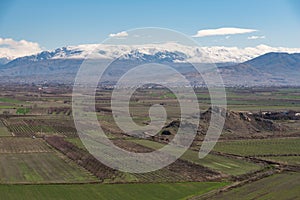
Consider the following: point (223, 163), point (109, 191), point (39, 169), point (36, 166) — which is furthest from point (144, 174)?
point (36, 166)

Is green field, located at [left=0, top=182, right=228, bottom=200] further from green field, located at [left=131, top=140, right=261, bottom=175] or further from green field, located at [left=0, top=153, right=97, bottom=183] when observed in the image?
green field, located at [left=131, top=140, right=261, bottom=175]

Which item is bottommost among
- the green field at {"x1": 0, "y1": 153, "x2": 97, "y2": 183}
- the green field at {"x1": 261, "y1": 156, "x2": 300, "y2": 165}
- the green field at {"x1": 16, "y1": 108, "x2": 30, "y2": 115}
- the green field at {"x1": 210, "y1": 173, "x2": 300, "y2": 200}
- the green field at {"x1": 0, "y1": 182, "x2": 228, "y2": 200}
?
the green field at {"x1": 261, "y1": 156, "x2": 300, "y2": 165}

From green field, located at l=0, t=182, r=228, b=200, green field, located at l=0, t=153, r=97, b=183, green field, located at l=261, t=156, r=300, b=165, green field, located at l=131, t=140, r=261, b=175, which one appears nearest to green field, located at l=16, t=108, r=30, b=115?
green field, located at l=0, t=153, r=97, b=183

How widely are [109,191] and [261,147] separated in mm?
14146

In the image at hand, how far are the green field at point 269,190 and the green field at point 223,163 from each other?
80.1 inches

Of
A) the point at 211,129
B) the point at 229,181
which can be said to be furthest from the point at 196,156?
the point at 211,129

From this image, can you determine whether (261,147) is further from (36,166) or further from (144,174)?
(36,166)

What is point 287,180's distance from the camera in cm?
2006

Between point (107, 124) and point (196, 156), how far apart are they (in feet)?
53.6

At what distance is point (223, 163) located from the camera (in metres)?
23.8

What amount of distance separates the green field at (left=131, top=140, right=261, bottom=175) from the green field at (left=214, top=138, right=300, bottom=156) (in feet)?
7.17

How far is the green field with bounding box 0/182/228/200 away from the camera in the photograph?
57.1 ft

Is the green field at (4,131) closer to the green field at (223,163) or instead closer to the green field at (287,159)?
the green field at (223,163)

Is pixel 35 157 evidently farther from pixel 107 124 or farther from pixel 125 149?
pixel 107 124
